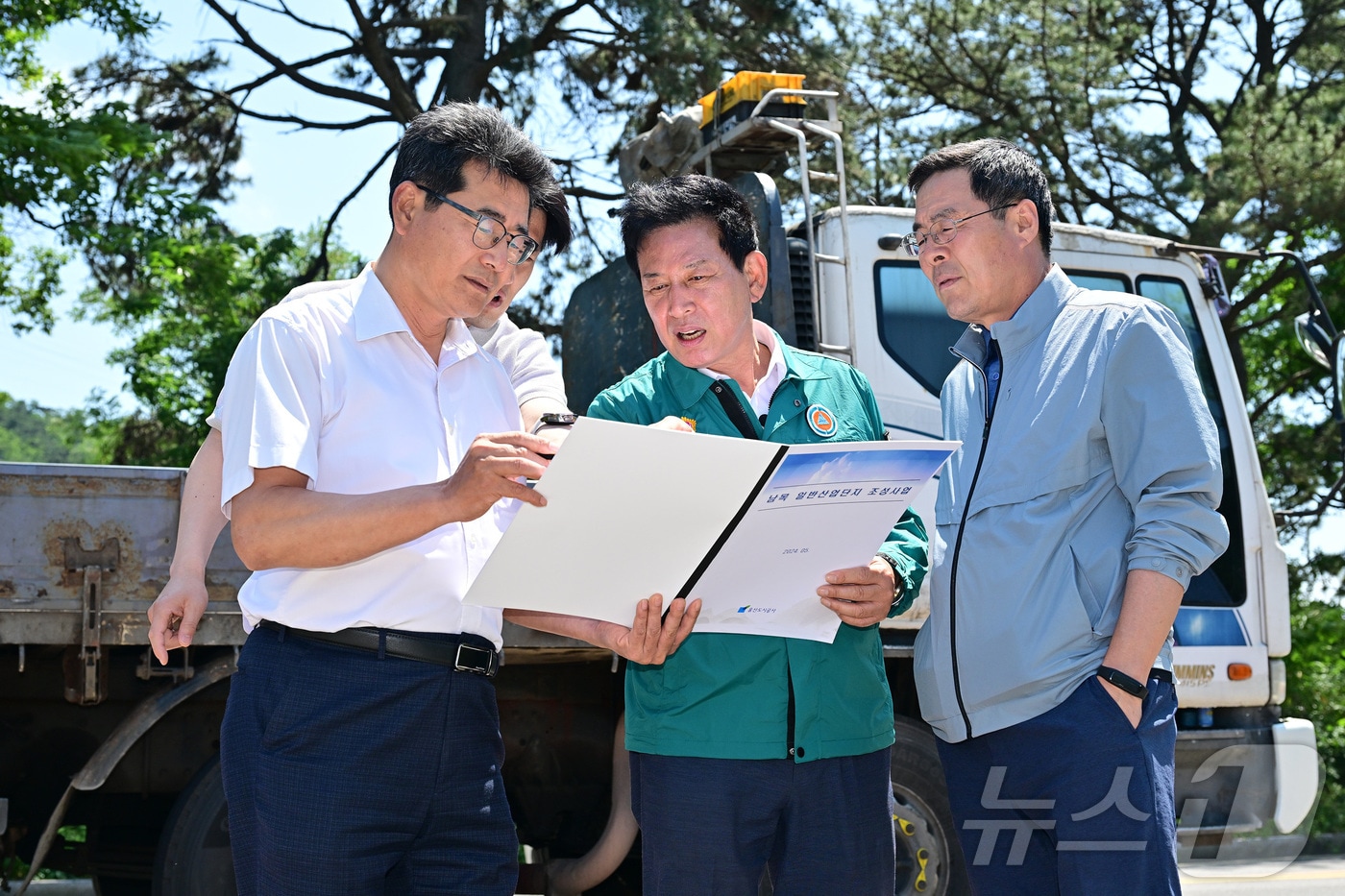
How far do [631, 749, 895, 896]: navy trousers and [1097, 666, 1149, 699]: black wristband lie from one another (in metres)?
0.51

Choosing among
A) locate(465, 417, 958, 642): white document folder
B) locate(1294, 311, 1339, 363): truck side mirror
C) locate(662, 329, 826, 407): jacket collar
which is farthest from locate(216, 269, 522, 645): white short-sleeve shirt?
locate(1294, 311, 1339, 363): truck side mirror

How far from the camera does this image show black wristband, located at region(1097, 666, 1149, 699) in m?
2.08

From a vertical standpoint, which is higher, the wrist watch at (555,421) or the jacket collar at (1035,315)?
the jacket collar at (1035,315)

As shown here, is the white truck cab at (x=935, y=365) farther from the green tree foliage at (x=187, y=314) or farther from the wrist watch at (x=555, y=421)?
the green tree foliage at (x=187, y=314)

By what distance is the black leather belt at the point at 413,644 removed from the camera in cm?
198

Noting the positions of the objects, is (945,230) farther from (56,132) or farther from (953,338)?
(56,132)

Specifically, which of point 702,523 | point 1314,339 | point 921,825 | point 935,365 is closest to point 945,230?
point 702,523

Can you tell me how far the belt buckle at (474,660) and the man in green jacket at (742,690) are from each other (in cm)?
37

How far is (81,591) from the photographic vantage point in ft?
11.0

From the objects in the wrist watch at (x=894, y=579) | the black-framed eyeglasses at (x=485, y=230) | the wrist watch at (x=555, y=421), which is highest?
the black-framed eyeglasses at (x=485, y=230)

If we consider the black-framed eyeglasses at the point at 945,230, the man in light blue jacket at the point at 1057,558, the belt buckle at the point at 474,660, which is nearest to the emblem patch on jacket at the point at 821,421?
the man in light blue jacket at the point at 1057,558

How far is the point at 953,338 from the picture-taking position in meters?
4.41

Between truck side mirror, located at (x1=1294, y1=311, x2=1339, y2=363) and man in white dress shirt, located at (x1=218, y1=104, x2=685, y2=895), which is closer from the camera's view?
man in white dress shirt, located at (x1=218, y1=104, x2=685, y2=895)

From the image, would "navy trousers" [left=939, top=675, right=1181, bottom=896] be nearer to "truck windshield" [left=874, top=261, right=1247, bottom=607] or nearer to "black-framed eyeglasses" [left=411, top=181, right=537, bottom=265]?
"black-framed eyeglasses" [left=411, top=181, right=537, bottom=265]
